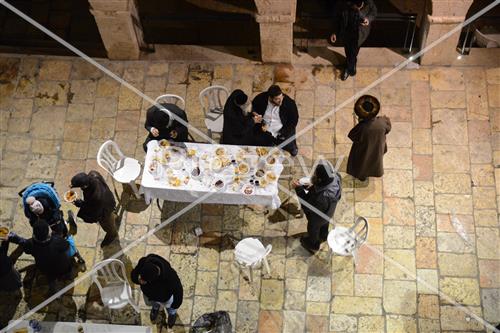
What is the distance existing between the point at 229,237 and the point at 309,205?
4.54 feet

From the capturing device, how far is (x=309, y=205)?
716cm

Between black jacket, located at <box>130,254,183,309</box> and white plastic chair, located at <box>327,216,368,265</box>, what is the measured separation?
6.03 ft

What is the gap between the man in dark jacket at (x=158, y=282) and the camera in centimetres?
640

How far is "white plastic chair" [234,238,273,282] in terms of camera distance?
7.32 metres

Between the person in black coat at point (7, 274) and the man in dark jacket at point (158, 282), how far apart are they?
149 cm

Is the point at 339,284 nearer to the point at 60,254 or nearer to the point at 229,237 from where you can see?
the point at 229,237

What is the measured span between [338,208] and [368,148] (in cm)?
101

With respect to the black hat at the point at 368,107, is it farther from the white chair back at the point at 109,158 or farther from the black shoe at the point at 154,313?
the black shoe at the point at 154,313

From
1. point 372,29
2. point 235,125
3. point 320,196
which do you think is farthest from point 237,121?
point 372,29

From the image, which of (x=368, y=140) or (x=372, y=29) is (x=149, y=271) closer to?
(x=368, y=140)

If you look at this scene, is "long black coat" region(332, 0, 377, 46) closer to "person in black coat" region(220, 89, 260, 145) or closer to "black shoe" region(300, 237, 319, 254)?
"person in black coat" region(220, 89, 260, 145)

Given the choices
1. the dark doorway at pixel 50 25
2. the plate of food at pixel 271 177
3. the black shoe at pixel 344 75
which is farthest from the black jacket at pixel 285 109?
the dark doorway at pixel 50 25

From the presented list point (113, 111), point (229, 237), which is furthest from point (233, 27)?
point (229, 237)

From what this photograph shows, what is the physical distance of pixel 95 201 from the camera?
287 inches
